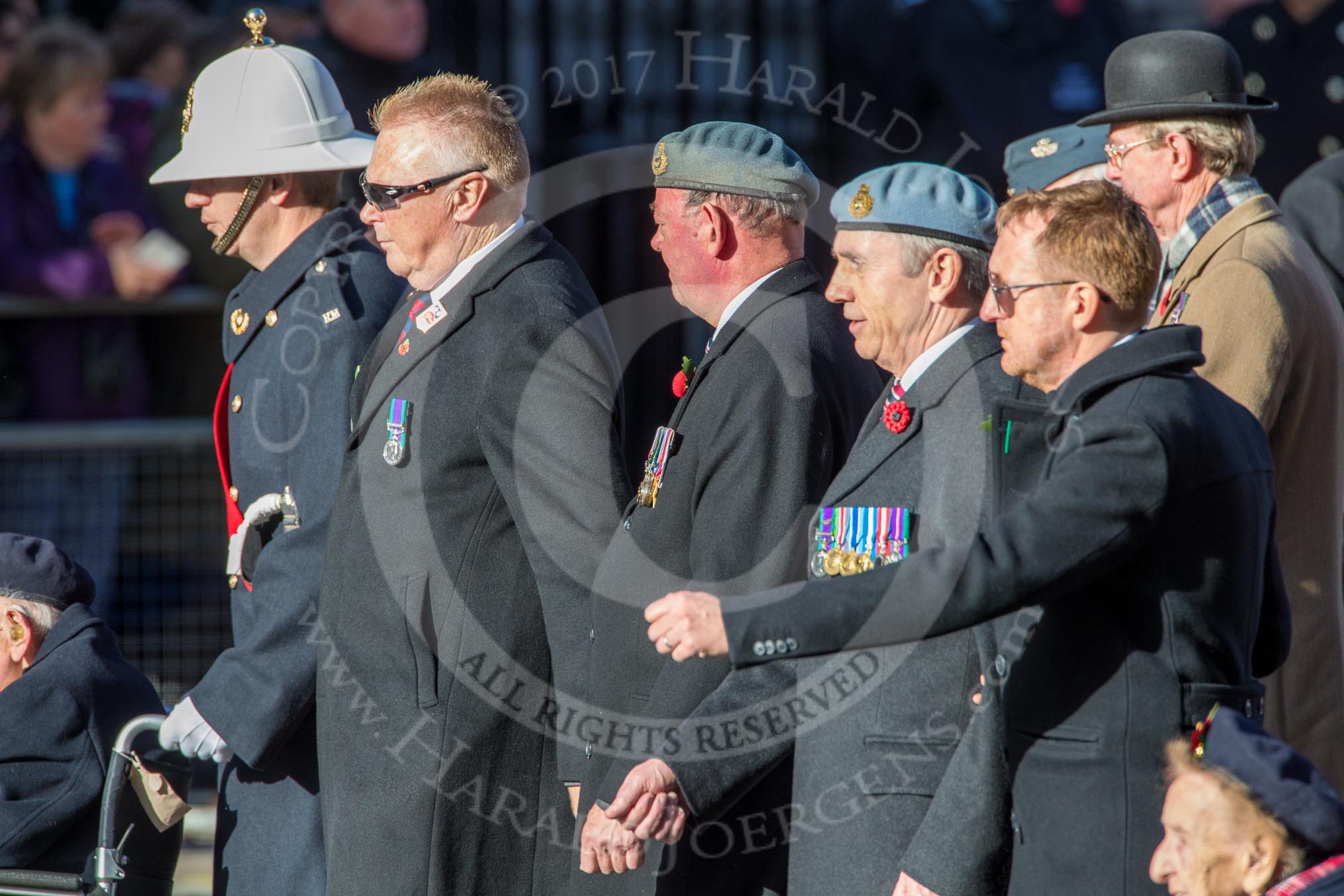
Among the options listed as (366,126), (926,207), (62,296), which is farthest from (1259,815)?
(62,296)

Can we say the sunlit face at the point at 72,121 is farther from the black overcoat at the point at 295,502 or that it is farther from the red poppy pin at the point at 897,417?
the red poppy pin at the point at 897,417

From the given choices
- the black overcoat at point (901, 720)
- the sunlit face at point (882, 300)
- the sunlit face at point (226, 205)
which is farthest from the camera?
the sunlit face at point (226, 205)

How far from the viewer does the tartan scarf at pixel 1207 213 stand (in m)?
3.45

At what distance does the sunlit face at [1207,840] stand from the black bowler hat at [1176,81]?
1.61 metres

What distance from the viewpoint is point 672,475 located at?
3.14 meters

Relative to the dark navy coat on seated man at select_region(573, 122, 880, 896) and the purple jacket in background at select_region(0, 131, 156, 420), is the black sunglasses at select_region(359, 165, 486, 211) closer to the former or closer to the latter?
the dark navy coat on seated man at select_region(573, 122, 880, 896)

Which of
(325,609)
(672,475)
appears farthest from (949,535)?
(325,609)

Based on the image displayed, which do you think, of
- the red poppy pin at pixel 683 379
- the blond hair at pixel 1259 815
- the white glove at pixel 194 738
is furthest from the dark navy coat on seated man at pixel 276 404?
the blond hair at pixel 1259 815

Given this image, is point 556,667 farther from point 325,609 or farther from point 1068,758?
point 1068,758

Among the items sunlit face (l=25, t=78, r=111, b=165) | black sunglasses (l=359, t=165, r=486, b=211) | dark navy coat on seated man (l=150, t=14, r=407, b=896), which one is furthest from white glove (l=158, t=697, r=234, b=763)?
sunlit face (l=25, t=78, r=111, b=165)

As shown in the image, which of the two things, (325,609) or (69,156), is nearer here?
(325,609)

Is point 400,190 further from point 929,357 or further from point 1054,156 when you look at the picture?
point 1054,156

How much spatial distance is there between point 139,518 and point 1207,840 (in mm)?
4485

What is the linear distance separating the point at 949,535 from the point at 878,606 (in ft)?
1.32
